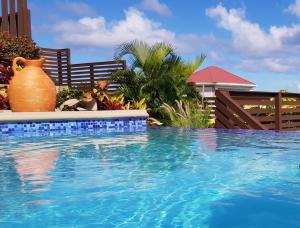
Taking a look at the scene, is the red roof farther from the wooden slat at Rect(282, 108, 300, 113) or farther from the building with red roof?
the wooden slat at Rect(282, 108, 300, 113)

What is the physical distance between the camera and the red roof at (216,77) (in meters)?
26.4

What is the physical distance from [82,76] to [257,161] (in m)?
17.7

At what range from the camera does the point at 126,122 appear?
38.0ft

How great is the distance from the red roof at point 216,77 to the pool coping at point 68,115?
1500 centimetres

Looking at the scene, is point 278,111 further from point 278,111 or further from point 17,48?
point 17,48

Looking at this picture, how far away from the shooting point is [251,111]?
10.7 meters

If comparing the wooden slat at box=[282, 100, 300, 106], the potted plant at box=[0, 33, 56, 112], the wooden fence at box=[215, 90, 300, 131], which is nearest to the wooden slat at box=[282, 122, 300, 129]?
the wooden fence at box=[215, 90, 300, 131]

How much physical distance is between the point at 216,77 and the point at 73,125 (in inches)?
707

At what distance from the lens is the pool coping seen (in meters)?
9.50

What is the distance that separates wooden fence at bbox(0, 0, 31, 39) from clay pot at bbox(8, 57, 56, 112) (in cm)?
766

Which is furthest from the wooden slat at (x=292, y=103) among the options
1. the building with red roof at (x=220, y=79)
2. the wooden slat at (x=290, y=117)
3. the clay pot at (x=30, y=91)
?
the building with red roof at (x=220, y=79)

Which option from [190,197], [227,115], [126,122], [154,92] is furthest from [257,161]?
[154,92]

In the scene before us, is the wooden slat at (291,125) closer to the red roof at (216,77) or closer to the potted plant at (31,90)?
the potted plant at (31,90)

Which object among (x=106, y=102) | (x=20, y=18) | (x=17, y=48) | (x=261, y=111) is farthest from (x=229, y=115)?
(x=20, y=18)
